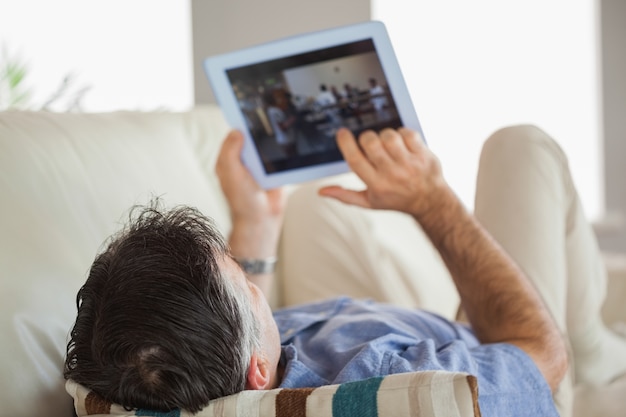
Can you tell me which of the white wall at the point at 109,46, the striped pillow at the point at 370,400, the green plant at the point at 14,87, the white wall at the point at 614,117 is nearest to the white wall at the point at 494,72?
the white wall at the point at 614,117

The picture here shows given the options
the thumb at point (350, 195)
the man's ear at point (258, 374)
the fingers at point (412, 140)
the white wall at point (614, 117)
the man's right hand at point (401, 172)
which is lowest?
the white wall at point (614, 117)

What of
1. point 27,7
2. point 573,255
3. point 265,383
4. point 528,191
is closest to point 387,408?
point 265,383

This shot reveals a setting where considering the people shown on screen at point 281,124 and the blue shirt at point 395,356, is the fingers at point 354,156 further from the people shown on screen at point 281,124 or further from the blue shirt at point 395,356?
the blue shirt at point 395,356

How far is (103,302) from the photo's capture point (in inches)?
30.2

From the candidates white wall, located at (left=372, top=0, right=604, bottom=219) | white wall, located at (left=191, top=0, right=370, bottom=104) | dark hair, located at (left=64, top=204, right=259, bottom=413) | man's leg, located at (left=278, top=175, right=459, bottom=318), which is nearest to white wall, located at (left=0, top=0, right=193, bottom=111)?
white wall, located at (left=191, top=0, right=370, bottom=104)

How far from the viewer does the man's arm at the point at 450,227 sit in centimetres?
117

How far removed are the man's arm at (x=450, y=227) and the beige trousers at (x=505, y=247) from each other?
0.14 meters

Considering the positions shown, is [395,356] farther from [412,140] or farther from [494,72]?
[494,72]

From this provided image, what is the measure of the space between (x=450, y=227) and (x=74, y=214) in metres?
0.51

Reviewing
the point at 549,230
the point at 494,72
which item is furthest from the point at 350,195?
the point at 494,72

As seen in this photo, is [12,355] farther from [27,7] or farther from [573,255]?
[27,7]

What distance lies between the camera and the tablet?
118 cm

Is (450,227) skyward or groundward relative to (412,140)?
groundward

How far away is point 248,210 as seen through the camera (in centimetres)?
150
